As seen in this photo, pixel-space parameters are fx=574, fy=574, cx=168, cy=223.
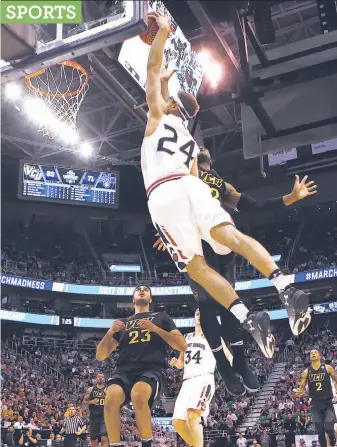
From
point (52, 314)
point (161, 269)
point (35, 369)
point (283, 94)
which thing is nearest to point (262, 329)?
point (283, 94)

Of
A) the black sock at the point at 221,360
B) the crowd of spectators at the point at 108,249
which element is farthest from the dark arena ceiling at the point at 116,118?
the black sock at the point at 221,360

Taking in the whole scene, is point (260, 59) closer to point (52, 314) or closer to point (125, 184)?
point (52, 314)

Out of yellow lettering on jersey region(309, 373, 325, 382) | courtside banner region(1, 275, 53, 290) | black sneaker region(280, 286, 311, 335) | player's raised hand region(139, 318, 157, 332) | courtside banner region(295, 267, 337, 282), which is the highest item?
courtside banner region(1, 275, 53, 290)

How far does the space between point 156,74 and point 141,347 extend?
2.91 meters

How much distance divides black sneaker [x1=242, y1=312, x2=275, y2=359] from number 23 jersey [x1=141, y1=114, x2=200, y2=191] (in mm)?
1338

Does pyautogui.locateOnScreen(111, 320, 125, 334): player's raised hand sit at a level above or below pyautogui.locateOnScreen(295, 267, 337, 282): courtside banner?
below

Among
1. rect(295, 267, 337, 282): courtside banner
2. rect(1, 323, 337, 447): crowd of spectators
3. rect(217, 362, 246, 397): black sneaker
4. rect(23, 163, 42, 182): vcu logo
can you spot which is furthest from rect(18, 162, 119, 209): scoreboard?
rect(217, 362, 246, 397): black sneaker

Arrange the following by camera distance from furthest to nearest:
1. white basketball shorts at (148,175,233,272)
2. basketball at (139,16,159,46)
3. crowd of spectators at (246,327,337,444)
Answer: crowd of spectators at (246,327,337,444), basketball at (139,16,159,46), white basketball shorts at (148,175,233,272)

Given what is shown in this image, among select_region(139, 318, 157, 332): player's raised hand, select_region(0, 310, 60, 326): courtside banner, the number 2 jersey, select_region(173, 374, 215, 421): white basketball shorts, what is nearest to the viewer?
select_region(139, 318, 157, 332): player's raised hand

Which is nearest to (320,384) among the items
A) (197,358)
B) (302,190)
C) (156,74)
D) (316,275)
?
(197,358)

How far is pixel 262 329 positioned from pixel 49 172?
2280 centimetres

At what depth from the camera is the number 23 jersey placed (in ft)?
14.9

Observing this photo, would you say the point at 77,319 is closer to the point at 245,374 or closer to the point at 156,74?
the point at 245,374

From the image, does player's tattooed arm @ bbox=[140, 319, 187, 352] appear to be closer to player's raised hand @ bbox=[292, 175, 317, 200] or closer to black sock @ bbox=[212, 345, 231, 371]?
black sock @ bbox=[212, 345, 231, 371]
